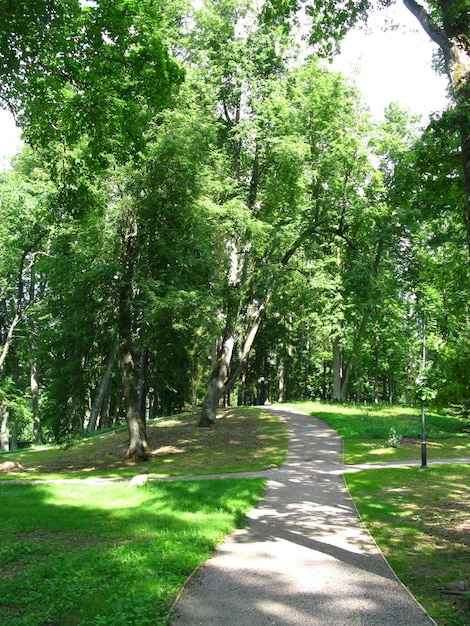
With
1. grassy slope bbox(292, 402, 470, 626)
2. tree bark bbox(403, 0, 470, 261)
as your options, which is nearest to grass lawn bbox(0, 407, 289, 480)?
grassy slope bbox(292, 402, 470, 626)

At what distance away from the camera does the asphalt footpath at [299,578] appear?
439 centimetres

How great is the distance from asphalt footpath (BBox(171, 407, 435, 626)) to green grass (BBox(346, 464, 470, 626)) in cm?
21

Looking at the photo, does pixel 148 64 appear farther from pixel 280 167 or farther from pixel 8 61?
pixel 280 167

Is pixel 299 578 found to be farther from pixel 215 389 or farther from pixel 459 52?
pixel 215 389

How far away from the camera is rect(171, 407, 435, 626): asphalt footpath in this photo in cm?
439

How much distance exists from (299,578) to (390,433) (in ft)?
41.0

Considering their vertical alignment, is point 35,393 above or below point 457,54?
below

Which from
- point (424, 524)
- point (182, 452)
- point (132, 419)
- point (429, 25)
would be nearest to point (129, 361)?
point (132, 419)

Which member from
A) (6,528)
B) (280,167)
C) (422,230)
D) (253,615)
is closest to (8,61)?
(6,528)

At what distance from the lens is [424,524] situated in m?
7.65

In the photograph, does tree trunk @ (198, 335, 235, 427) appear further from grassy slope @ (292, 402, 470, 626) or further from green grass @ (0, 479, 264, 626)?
green grass @ (0, 479, 264, 626)

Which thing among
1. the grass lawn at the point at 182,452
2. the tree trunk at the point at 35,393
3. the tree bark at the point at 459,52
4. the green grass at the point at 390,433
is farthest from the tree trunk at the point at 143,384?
the tree bark at the point at 459,52

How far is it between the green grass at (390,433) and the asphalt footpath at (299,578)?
5.04 metres

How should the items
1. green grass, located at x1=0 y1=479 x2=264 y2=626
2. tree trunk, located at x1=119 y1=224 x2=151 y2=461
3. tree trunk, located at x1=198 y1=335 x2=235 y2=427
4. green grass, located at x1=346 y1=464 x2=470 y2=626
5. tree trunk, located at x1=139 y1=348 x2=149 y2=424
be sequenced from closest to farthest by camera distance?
green grass, located at x1=0 y1=479 x2=264 y2=626
green grass, located at x1=346 y1=464 x2=470 y2=626
tree trunk, located at x1=119 y1=224 x2=151 y2=461
tree trunk, located at x1=139 y1=348 x2=149 y2=424
tree trunk, located at x1=198 y1=335 x2=235 y2=427
